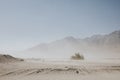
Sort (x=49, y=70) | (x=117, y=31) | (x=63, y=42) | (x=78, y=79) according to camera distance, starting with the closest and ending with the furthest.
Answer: (x=78, y=79) < (x=49, y=70) < (x=117, y=31) < (x=63, y=42)

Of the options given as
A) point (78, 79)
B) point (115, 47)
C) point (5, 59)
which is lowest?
point (78, 79)

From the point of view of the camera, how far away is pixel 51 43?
18275 centimetres

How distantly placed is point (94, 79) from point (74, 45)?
15400 cm

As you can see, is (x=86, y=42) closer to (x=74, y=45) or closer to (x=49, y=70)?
(x=74, y=45)

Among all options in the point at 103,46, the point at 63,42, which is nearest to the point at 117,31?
the point at 103,46

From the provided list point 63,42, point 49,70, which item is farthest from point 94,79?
point 63,42

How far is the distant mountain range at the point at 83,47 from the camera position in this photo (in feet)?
394

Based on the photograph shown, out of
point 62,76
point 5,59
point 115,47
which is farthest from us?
point 115,47

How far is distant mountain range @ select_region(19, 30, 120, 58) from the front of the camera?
120 m

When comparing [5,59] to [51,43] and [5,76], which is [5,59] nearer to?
[5,76]

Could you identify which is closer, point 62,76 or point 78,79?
point 78,79

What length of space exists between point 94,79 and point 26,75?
4229 millimetres

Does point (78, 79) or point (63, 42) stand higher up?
point (63, 42)

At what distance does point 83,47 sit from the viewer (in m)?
150
